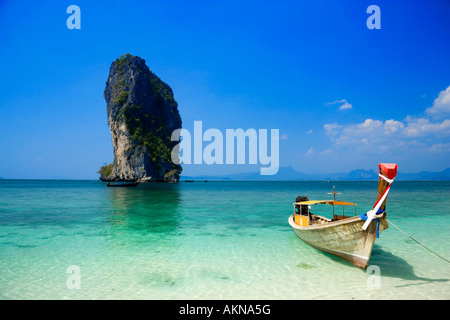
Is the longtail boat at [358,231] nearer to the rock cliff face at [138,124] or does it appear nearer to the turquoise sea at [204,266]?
the turquoise sea at [204,266]

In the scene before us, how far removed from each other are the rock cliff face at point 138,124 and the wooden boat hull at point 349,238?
97705 mm

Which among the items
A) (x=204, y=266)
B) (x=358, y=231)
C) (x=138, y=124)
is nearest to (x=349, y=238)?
(x=358, y=231)

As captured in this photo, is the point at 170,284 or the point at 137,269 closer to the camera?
the point at 170,284

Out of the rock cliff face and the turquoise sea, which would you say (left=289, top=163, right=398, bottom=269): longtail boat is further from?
the rock cliff face

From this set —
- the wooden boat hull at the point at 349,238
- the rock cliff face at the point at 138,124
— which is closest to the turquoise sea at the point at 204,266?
the wooden boat hull at the point at 349,238

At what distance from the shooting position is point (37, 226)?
676 inches

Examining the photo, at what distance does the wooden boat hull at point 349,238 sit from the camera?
8.16m

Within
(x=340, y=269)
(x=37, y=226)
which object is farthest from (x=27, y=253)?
(x=340, y=269)

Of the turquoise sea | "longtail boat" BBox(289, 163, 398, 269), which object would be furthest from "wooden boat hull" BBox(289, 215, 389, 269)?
the turquoise sea

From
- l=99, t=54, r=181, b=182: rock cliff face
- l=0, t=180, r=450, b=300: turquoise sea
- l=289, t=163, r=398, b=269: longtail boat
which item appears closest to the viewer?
l=0, t=180, r=450, b=300: turquoise sea

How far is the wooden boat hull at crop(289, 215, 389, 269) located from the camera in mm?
8164

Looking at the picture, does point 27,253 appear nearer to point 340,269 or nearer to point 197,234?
point 197,234

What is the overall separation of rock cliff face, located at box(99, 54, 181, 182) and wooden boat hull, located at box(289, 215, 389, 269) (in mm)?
97705

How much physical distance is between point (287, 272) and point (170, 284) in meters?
4.08
